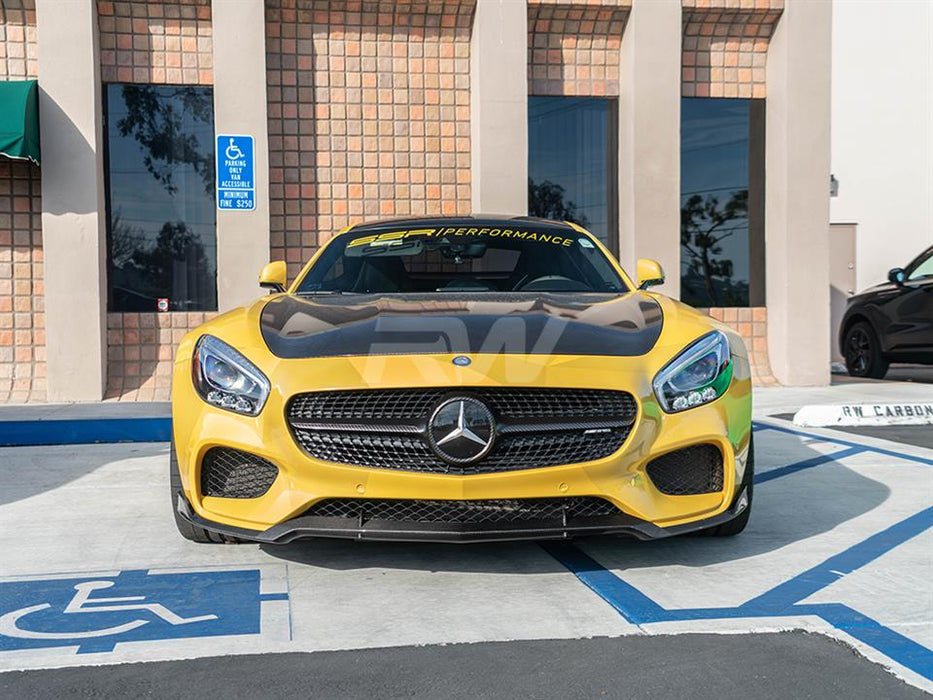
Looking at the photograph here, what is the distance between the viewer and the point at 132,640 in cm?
280

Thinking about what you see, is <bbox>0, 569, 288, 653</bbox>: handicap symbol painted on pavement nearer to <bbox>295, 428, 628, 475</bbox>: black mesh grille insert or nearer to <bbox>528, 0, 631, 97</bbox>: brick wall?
<bbox>295, 428, 628, 475</bbox>: black mesh grille insert

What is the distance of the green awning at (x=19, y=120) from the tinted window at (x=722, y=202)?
6.98m

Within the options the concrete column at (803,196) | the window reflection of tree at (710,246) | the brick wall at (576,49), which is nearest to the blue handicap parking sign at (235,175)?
the brick wall at (576,49)

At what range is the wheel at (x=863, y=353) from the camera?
12.1m

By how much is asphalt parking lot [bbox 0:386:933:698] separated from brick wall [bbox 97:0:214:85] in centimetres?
706

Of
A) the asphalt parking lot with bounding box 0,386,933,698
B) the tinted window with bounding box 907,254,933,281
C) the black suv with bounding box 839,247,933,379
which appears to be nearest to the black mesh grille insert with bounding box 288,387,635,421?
the asphalt parking lot with bounding box 0,386,933,698

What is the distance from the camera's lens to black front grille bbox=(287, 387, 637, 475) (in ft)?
10.7

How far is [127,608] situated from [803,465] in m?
4.08

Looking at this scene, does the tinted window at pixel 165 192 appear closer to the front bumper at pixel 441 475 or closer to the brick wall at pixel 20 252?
the brick wall at pixel 20 252

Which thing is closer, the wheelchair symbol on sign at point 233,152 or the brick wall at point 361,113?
the wheelchair symbol on sign at point 233,152

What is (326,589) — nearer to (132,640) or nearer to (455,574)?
(455,574)

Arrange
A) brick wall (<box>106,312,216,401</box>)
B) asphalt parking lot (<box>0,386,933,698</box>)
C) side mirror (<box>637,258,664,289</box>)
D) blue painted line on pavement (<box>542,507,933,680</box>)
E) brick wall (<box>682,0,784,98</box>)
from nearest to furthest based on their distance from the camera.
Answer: asphalt parking lot (<box>0,386,933,698</box>) → blue painted line on pavement (<box>542,507,933,680</box>) → side mirror (<box>637,258,664,289</box>) → brick wall (<box>106,312,216,401</box>) → brick wall (<box>682,0,784,98</box>)

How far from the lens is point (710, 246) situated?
11.7m

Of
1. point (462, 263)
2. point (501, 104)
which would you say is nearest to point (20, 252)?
point (501, 104)
